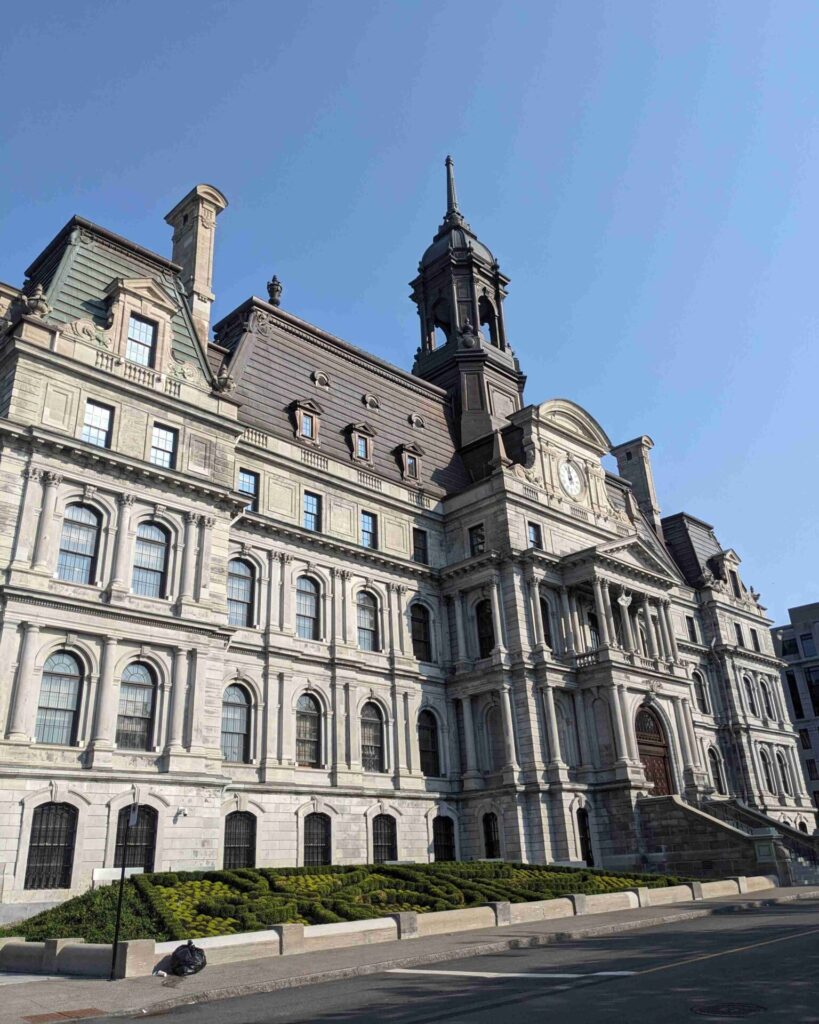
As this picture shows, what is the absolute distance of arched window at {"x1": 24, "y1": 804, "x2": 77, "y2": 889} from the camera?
74.9 feet

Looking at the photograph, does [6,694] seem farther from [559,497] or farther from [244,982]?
[559,497]

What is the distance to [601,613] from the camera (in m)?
39.7

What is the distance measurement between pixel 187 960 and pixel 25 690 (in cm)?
1174

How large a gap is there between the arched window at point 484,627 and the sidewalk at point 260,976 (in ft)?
62.5

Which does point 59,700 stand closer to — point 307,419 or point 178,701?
point 178,701

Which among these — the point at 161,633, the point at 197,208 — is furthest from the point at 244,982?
the point at 197,208

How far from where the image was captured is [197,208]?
36750 mm

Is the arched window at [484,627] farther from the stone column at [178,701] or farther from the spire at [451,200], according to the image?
the spire at [451,200]

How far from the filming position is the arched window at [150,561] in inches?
1103

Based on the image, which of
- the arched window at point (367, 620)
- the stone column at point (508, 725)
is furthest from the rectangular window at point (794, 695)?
the arched window at point (367, 620)

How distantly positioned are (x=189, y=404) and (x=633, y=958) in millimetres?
23366

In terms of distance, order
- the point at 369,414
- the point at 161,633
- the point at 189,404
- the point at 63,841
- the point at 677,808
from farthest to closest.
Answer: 1. the point at 369,414
2. the point at 677,808
3. the point at 189,404
4. the point at 161,633
5. the point at 63,841

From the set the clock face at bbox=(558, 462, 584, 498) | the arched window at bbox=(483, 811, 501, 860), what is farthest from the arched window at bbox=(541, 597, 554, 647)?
the arched window at bbox=(483, 811, 501, 860)

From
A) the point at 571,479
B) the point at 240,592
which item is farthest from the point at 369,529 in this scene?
the point at 571,479
